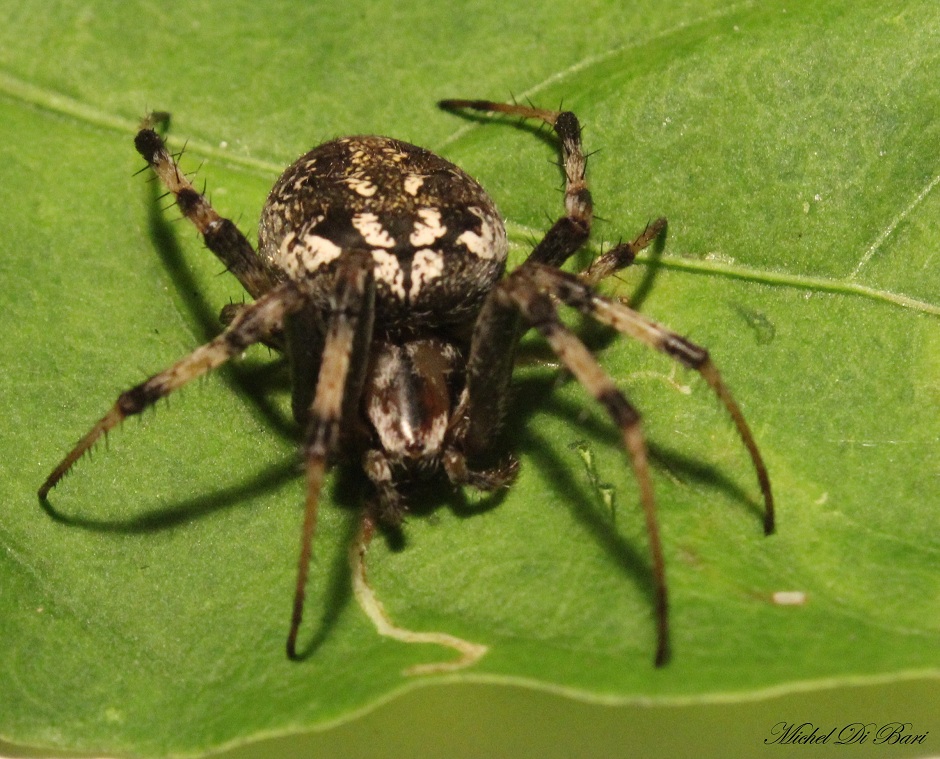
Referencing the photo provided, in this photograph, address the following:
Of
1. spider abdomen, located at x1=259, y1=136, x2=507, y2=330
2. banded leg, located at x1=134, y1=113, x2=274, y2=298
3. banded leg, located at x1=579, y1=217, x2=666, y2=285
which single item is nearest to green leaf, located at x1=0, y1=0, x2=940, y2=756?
banded leg, located at x1=579, y1=217, x2=666, y2=285

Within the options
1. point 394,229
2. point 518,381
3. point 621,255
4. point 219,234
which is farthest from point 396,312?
point 621,255

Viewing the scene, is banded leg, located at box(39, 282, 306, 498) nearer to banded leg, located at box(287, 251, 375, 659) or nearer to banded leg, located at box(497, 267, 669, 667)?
banded leg, located at box(287, 251, 375, 659)

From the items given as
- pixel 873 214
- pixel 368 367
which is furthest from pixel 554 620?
pixel 873 214

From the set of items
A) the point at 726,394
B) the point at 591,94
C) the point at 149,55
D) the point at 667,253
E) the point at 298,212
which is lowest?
the point at 726,394

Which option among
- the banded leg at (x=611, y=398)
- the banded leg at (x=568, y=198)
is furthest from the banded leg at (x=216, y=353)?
the banded leg at (x=568, y=198)

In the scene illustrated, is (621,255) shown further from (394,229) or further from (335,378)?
(335,378)

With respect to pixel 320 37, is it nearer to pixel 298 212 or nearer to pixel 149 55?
pixel 149 55

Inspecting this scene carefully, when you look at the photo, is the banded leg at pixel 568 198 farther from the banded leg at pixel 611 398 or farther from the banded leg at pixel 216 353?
the banded leg at pixel 216 353
